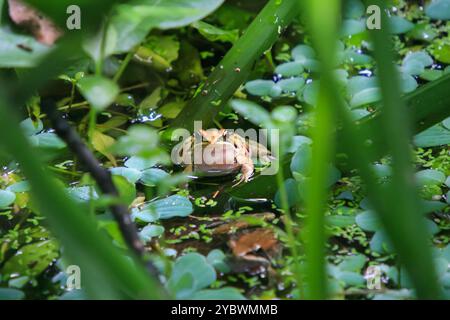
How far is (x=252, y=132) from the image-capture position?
148cm

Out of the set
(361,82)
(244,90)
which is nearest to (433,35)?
(361,82)

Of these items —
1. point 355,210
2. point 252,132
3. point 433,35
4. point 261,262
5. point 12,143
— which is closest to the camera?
point 12,143

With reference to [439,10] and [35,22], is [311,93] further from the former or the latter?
[35,22]

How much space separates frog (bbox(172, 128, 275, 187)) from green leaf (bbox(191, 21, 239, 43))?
13.7 inches

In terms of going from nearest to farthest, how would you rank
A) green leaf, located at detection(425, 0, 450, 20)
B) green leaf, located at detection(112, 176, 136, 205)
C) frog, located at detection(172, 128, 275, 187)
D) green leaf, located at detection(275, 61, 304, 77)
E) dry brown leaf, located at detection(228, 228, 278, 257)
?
green leaf, located at detection(112, 176, 136, 205), dry brown leaf, located at detection(228, 228, 278, 257), frog, located at detection(172, 128, 275, 187), green leaf, located at detection(275, 61, 304, 77), green leaf, located at detection(425, 0, 450, 20)

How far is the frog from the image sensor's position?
135 cm

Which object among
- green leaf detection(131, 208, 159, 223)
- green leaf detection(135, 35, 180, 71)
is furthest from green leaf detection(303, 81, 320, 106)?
green leaf detection(131, 208, 159, 223)

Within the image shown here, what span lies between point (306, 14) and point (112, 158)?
784mm

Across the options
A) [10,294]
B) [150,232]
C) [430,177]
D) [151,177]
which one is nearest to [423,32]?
[430,177]

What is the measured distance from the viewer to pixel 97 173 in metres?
0.79

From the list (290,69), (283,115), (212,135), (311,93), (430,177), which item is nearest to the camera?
(283,115)

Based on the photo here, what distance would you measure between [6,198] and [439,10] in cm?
109

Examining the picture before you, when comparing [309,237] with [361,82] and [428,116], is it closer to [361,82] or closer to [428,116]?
[428,116]

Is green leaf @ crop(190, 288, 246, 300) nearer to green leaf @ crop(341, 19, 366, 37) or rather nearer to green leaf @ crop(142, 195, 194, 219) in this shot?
green leaf @ crop(142, 195, 194, 219)
